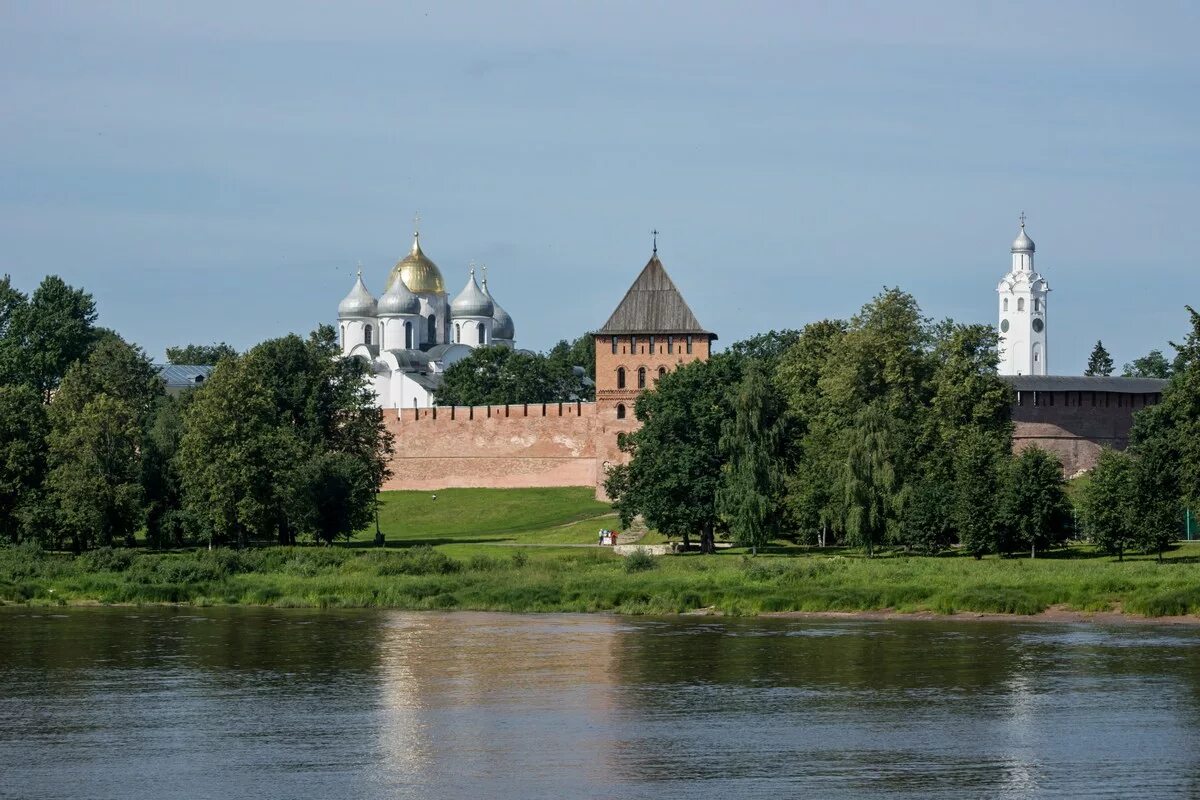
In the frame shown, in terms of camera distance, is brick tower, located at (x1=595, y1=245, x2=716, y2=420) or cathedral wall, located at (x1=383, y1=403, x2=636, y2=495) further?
cathedral wall, located at (x1=383, y1=403, x2=636, y2=495)

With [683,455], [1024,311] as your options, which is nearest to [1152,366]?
[1024,311]

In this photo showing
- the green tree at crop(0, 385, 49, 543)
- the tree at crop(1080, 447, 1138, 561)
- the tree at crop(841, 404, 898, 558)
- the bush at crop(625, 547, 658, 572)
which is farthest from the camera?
the green tree at crop(0, 385, 49, 543)

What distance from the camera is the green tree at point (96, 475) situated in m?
44.1

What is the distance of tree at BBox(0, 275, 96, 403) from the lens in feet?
223

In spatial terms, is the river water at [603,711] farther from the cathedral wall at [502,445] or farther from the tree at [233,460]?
the cathedral wall at [502,445]

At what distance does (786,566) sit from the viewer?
37719 millimetres

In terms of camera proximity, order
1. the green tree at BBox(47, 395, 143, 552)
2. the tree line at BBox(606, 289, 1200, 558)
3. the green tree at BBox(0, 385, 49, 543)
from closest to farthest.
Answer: the tree line at BBox(606, 289, 1200, 558), the green tree at BBox(47, 395, 143, 552), the green tree at BBox(0, 385, 49, 543)

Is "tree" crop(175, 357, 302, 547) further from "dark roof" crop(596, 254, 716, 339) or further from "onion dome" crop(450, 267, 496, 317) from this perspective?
"onion dome" crop(450, 267, 496, 317)

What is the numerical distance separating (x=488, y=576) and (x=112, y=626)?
861cm

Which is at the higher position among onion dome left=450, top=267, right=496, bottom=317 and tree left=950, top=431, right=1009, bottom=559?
onion dome left=450, top=267, right=496, bottom=317

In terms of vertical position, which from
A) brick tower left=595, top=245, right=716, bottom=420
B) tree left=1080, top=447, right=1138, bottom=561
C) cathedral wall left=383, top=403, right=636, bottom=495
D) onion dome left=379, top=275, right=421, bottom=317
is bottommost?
tree left=1080, top=447, right=1138, bottom=561

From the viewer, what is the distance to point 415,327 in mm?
96500

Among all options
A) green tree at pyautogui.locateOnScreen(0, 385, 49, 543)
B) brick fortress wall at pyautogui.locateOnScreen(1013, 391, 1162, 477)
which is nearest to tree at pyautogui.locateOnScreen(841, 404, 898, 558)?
green tree at pyautogui.locateOnScreen(0, 385, 49, 543)

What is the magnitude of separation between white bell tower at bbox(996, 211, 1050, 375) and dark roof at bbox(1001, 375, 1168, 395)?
3734 cm
